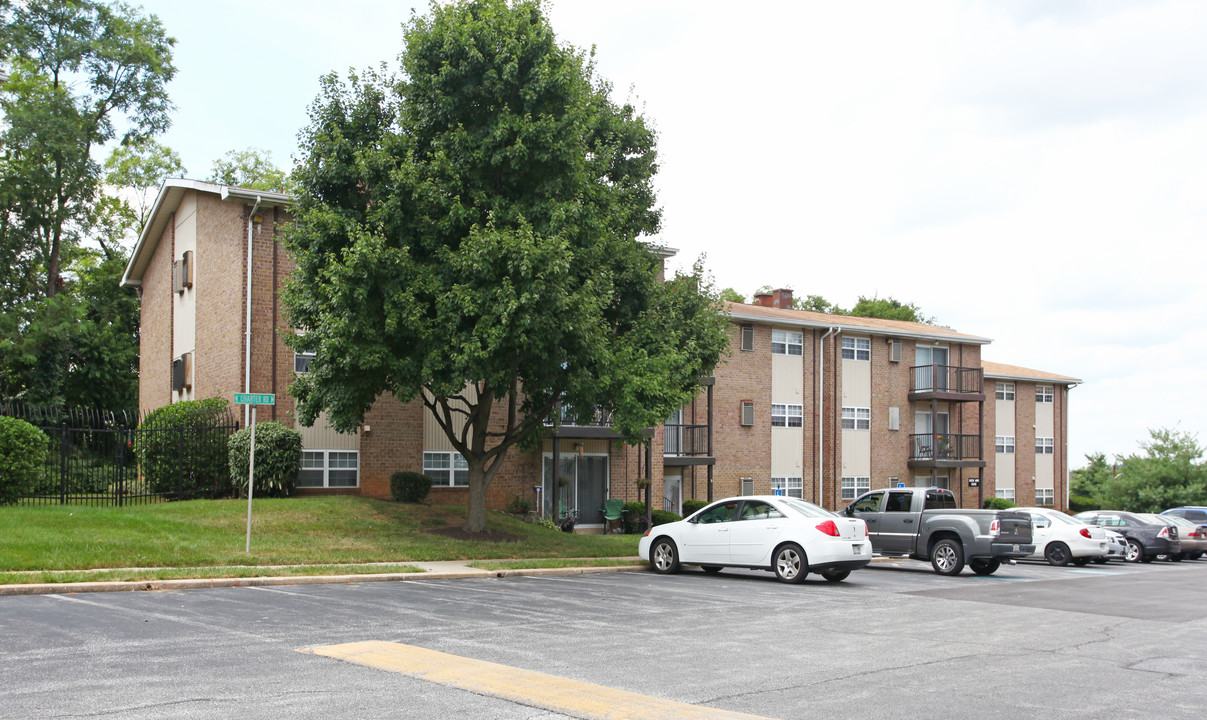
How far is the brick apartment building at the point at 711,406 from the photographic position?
25109 mm

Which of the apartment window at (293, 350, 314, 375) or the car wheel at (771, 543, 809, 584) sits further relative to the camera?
the apartment window at (293, 350, 314, 375)

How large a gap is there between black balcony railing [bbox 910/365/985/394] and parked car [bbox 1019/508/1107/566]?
647 inches

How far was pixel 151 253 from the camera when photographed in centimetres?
3356

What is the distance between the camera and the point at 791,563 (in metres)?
16.5

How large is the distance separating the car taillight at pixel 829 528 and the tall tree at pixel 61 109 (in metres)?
32.6

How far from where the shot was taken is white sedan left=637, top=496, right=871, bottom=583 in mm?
16234

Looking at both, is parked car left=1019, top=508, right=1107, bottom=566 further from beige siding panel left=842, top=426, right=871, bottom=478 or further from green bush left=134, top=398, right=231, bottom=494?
green bush left=134, top=398, right=231, bottom=494

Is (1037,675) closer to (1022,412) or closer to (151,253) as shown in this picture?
(151,253)

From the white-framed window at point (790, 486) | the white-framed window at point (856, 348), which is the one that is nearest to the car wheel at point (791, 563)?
the white-framed window at point (790, 486)

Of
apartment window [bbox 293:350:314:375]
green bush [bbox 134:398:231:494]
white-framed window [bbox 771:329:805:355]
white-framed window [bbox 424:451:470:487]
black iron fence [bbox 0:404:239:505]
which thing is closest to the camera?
black iron fence [bbox 0:404:239:505]

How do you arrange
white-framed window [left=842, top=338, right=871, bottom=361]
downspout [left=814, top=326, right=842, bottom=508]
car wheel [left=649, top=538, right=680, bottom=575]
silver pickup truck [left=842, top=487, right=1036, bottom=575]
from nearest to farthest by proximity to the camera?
car wheel [left=649, top=538, right=680, bottom=575] → silver pickup truck [left=842, top=487, right=1036, bottom=575] → downspout [left=814, top=326, right=842, bottom=508] → white-framed window [left=842, top=338, right=871, bottom=361]

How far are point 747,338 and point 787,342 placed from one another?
7.41ft

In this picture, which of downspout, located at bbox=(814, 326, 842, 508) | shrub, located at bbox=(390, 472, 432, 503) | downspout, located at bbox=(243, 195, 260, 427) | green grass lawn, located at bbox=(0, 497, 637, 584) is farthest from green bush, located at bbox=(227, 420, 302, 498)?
downspout, located at bbox=(814, 326, 842, 508)

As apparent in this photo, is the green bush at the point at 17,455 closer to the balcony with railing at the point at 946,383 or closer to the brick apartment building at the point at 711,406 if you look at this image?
the brick apartment building at the point at 711,406
